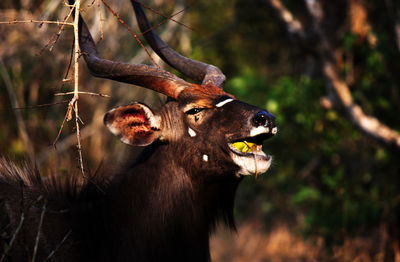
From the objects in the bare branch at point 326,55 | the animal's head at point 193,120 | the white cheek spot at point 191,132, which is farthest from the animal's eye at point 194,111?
the bare branch at point 326,55

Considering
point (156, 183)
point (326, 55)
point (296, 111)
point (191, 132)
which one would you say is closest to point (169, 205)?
point (156, 183)

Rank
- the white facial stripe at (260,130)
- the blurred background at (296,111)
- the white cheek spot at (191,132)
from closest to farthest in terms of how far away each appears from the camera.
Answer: the white facial stripe at (260,130) → the white cheek spot at (191,132) → the blurred background at (296,111)

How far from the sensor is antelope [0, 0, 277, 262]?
4016 millimetres

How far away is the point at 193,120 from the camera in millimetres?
4324

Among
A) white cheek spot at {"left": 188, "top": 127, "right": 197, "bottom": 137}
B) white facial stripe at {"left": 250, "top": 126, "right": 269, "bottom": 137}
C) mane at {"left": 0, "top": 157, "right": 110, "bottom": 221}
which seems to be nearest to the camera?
white facial stripe at {"left": 250, "top": 126, "right": 269, "bottom": 137}

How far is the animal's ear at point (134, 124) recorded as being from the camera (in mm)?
4186

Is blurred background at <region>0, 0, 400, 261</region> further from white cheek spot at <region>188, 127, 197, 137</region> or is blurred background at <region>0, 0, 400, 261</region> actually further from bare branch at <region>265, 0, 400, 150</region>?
white cheek spot at <region>188, 127, 197, 137</region>

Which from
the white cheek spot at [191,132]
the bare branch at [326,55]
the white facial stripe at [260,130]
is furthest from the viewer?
the bare branch at [326,55]

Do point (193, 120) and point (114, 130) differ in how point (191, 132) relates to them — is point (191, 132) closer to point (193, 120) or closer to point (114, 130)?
point (193, 120)

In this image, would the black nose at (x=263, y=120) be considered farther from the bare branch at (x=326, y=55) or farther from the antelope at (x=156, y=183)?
the bare branch at (x=326, y=55)

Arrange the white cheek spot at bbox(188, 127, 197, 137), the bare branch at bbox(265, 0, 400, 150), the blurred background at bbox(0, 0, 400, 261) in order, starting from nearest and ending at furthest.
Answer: the white cheek spot at bbox(188, 127, 197, 137) < the bare branch at bbox(265, 0, 400, 150) < the blurred background at bbox(0, 0, 400, 261)

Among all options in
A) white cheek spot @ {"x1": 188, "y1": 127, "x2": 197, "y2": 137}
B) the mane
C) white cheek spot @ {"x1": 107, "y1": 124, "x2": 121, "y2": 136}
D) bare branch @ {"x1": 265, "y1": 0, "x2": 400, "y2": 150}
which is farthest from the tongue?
bare branch @ {"x1": 265, "y1": 0, "x2": 400, "y2": 150}

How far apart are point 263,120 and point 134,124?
1059 millimetres

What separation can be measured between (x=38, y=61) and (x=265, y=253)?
5409 mm
